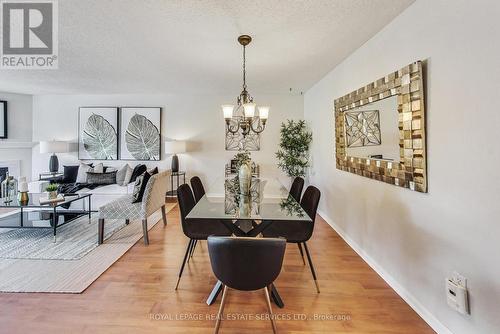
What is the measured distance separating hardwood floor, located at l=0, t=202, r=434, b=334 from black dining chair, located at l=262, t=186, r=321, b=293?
0.27 metres

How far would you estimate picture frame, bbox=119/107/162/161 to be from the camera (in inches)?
226

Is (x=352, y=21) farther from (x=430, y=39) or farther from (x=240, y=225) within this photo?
(x=240, y=225)

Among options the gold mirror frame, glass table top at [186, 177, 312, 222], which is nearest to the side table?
glass table top at [186, 177, 312, 222]

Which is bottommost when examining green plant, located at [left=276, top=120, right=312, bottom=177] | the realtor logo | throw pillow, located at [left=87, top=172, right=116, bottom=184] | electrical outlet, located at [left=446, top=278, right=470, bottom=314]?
electrical outlet, located at [left=446, top=278, right=470, bottom=314]

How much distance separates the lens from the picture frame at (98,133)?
226 inches

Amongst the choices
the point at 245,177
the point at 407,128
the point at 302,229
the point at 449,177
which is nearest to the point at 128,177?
the point at 245,177

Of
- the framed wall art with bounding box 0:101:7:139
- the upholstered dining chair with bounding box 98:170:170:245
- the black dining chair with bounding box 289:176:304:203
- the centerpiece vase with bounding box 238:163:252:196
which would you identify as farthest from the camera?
the framed wall art with bounding box 0:101:7:139

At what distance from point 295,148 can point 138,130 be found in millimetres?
3622

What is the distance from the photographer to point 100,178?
16.9ft

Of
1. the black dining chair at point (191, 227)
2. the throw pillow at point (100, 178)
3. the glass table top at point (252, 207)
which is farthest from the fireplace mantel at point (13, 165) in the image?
the glass table top at point (252, 207)

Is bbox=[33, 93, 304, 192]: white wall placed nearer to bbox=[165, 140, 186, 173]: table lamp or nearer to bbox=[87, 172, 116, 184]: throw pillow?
bbox=[165, 140, 186, 173]: table lamp

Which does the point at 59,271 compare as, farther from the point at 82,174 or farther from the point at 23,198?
the point at 82,174

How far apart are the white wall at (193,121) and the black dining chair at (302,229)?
3.31 m

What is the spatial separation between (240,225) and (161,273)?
3.15 feet
